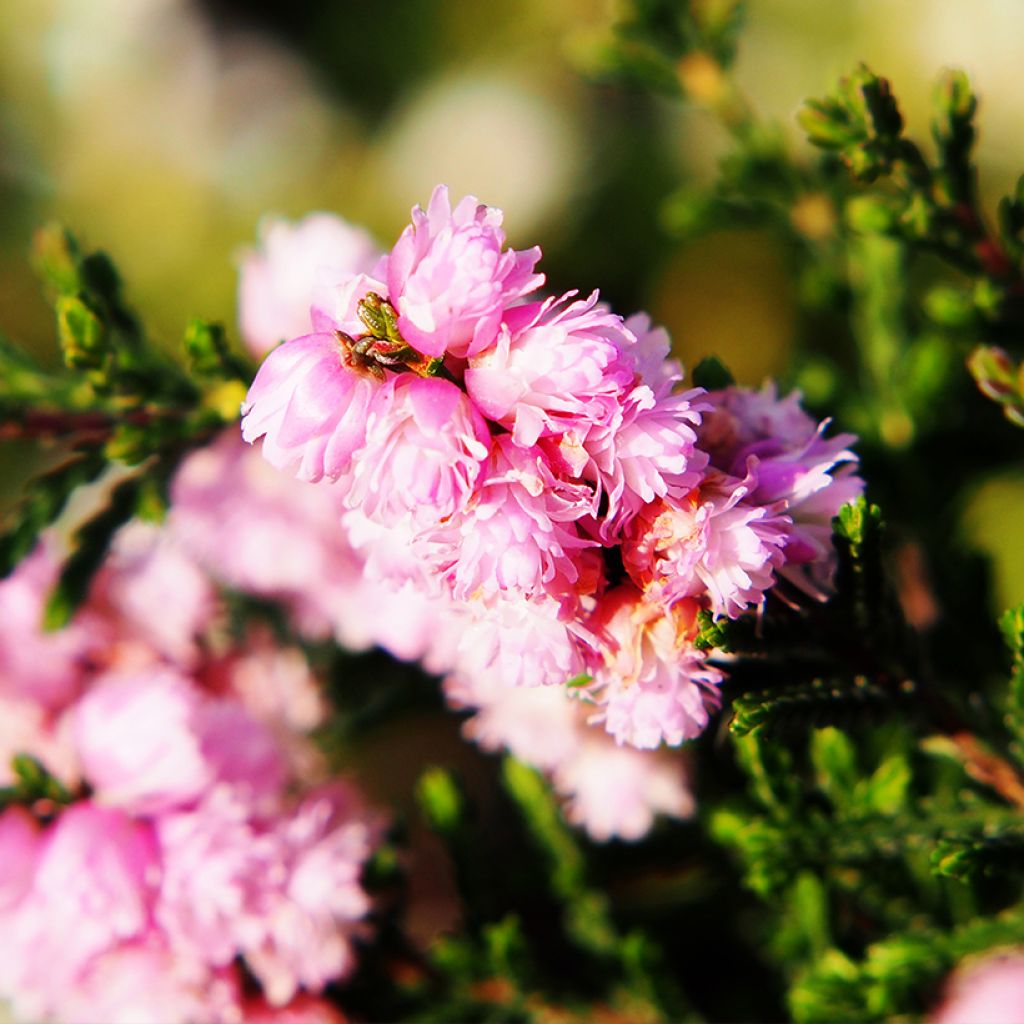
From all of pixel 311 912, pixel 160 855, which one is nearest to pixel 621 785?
pixel 311 912

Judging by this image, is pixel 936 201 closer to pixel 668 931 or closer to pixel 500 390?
pixel 500 390

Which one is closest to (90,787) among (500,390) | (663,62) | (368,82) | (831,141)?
(500,390)

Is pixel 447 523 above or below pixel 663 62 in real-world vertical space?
below

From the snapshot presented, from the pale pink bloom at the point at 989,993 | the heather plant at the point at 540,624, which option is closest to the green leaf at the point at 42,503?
the heather plant at the point at 540,624

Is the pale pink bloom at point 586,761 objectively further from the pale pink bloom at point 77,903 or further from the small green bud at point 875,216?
the small green bud at point 875,216

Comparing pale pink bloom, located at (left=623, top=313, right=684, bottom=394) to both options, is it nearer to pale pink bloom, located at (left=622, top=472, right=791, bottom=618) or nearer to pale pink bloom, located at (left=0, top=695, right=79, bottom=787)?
pale pink bloom, located at (left=622, top=472, right=791, bottom=618)

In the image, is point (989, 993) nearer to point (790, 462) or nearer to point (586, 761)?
point (586, 761)

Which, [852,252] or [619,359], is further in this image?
[852,252]

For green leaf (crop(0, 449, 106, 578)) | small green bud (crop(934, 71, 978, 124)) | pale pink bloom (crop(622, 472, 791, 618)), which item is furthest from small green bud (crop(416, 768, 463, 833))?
small green bud (crop(934, 71, 978, 124))
